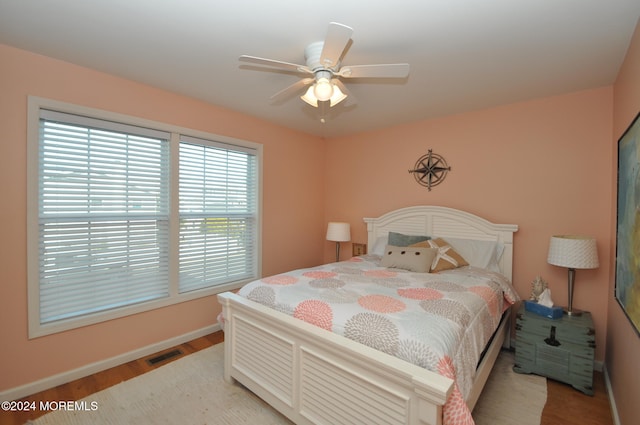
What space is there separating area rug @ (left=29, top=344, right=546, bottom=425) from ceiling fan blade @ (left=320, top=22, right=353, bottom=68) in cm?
224

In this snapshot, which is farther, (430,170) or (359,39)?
(430,170)

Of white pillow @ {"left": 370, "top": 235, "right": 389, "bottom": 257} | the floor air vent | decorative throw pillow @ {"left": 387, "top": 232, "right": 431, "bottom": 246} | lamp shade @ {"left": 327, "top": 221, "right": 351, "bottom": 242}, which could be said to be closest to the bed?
decorative throw pillow @ {"left": 387, "top": 232, "right": 431, "bottom": 246}

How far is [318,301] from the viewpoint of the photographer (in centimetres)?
182

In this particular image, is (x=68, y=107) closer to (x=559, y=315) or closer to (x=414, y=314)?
(x=414, y=314)

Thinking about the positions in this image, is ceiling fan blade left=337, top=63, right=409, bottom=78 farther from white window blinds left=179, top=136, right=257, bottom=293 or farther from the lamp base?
the lamp base

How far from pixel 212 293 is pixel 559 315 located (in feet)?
10.5

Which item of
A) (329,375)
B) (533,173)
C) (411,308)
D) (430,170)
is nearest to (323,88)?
(411,308)

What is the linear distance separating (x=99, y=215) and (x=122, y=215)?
0.16 metres

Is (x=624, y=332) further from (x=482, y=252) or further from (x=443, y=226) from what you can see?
(x=443, y=226)

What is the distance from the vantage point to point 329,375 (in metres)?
1.58

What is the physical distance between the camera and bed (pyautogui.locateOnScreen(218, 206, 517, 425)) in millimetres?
1244

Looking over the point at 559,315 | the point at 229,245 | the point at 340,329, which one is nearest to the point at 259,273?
the point at 229,245

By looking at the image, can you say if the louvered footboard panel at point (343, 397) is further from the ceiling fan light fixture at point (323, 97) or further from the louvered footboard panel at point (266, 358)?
the ceiling fan light fixture at point (323, 97)

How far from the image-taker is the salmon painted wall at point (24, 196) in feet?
6.49
